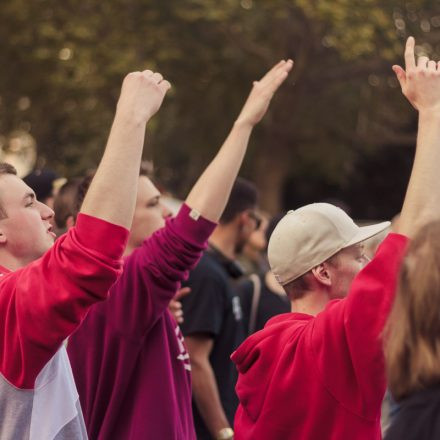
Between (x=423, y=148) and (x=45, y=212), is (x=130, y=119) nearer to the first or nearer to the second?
(x=45, y=212)

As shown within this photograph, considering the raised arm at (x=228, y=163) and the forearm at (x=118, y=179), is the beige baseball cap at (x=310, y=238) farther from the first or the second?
the forearm at (x=118, y=179)

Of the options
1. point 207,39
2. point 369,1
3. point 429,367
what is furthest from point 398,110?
point 429,367

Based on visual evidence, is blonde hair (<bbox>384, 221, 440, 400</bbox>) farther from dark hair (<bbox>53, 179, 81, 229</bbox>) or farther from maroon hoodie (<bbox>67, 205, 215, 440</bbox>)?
dark hair (<bbox>53, 179, 81, 229</bbox>)

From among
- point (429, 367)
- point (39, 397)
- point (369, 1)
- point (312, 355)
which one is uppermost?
point (369, 1)

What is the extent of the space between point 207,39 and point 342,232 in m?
21.0

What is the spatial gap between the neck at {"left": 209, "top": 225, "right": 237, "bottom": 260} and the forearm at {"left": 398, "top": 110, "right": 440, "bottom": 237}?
3.53 meters

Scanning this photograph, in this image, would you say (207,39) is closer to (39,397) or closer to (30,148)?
(30,148)

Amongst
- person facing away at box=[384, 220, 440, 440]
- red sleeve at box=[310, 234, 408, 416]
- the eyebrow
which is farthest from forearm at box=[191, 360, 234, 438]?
person facing away at box=[384, 220, 440, 440]

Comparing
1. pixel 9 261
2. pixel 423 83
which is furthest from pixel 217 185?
pixel 423 83

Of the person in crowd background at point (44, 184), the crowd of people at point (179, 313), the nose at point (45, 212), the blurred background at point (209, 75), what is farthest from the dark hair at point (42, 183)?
the blurred background at point (209, 75)

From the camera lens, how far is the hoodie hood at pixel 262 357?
11.5 ft

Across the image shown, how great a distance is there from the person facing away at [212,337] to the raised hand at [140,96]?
2.58m

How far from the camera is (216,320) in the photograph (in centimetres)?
583

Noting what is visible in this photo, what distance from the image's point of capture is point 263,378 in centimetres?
357
